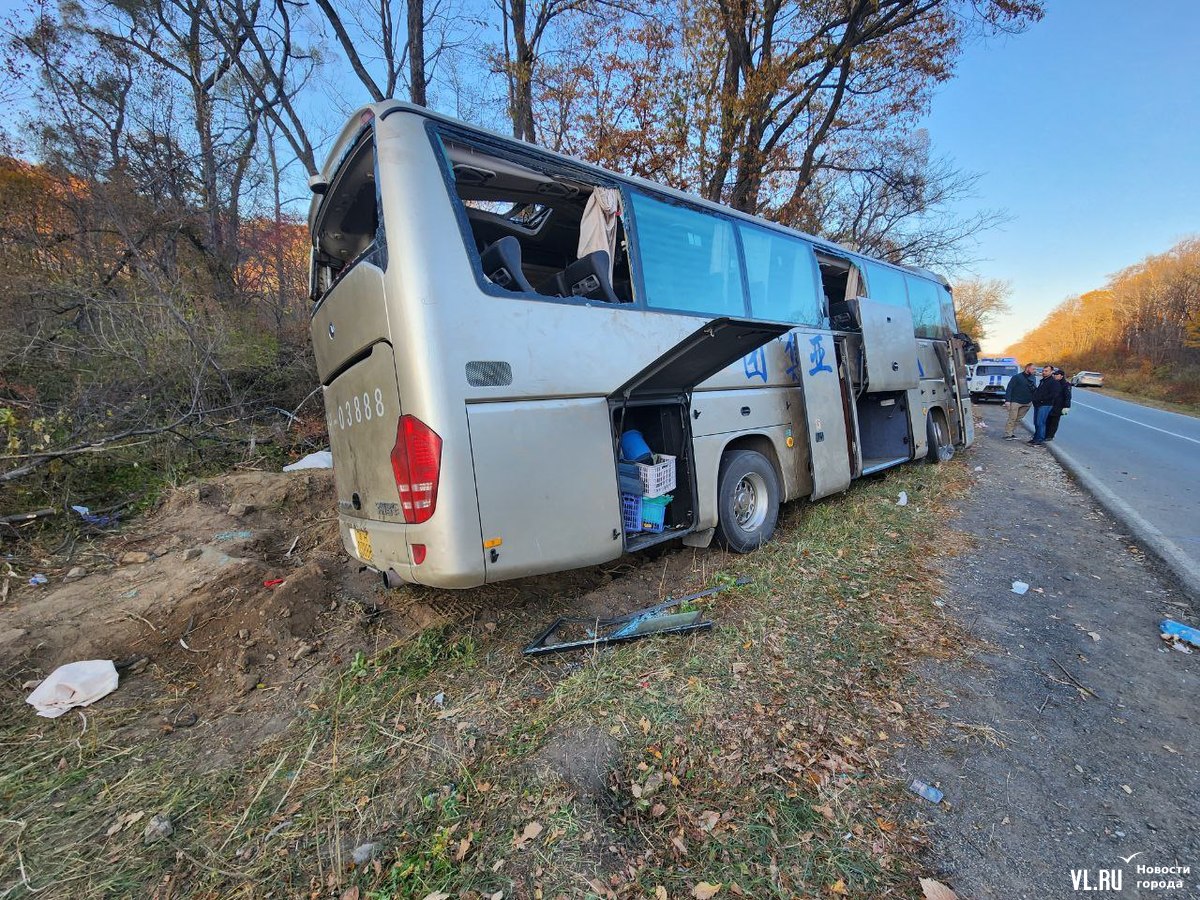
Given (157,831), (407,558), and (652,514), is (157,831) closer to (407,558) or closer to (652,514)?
(407,558)

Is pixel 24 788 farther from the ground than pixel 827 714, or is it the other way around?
pixel 24 788

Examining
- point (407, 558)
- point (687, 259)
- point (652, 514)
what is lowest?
point (652, 514)

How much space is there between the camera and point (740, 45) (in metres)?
10.8

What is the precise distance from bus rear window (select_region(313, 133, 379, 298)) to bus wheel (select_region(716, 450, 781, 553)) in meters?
3.19

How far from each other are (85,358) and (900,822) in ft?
28.9

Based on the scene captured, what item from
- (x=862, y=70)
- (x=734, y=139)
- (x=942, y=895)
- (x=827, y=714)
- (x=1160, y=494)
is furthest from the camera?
(x=862, y=70)

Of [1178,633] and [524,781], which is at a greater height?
[524,781]

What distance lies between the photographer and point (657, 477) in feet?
11.5

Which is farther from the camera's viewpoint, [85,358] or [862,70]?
[862,70]

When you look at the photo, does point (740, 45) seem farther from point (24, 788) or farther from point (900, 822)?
point (24, 788)

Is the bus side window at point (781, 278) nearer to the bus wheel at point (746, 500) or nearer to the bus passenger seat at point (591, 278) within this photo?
the bus wheel at point (746, 500)

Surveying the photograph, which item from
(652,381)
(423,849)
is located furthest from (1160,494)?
(423,849)

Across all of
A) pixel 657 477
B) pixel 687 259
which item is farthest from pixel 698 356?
pixel 687 259

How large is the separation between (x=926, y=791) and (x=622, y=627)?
165 centimetres
